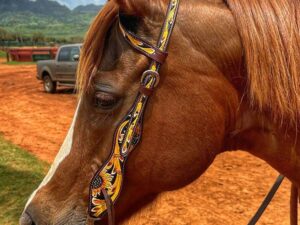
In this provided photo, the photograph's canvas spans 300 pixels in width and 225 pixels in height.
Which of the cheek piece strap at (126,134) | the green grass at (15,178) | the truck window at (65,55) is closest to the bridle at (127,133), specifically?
the cheek piece strap at (126,134)

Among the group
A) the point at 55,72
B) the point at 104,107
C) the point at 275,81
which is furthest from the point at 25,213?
the point at 55,72

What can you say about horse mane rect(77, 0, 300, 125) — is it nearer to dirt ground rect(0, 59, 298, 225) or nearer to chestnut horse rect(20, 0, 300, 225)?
chestnut horse rect(20, 0, 300, 225)

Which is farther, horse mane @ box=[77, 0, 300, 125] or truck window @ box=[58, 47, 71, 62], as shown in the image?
truck window @ box=[58, 47, 71, 62]

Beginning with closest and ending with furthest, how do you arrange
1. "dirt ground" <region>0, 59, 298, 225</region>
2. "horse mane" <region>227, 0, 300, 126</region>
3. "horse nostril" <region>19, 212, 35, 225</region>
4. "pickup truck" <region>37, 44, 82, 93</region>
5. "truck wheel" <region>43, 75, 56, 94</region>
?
"horse mane" <region>227, 0, 300, 126</region> < "horse nostril" <region>19, 212, 35, 225</region> < "dirt ground" <region>0, 59, 298, 225</region> < "pickup truck" <region>37, 44, 82, 93</region> < "truck wheel" <region>43, 75, 56, 94</region>

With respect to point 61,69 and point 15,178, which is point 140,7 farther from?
point 61,69

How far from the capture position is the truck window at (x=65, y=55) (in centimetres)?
1347

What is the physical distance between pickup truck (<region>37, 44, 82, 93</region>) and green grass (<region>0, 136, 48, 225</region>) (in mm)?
6482

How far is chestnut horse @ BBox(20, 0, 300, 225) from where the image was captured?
1221 mm

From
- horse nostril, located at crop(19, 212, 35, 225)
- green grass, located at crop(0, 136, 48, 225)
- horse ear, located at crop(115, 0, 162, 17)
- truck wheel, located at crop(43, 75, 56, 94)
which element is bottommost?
truck wheel, located at crop(43, 75, 56, 94)

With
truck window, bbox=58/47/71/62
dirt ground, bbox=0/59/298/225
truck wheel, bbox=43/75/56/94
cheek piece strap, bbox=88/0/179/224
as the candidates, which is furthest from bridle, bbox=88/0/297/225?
truck wheel, bbox=43/75/56/94

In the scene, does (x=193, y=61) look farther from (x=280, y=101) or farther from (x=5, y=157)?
(x=5, y=157)

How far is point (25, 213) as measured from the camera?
4.53 ft

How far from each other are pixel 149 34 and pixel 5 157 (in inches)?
242

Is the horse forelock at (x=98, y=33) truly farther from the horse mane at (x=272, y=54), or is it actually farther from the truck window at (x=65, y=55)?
the truck window at (x=65, y=55)
